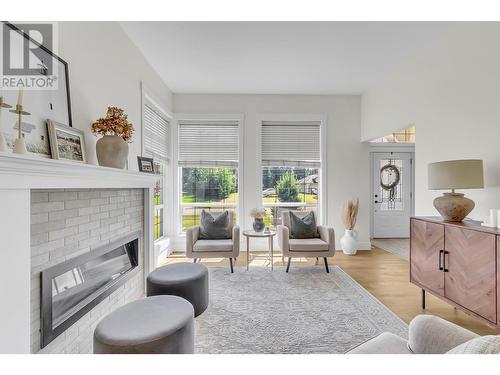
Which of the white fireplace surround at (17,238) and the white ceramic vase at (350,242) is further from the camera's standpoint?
the white ceramic vase at (350,242)

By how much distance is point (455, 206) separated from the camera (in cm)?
229

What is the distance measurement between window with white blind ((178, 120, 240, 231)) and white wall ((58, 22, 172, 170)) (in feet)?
4.95

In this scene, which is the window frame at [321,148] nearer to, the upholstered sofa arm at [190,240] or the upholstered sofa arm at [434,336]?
the upholstered sofa arm at [190,240]

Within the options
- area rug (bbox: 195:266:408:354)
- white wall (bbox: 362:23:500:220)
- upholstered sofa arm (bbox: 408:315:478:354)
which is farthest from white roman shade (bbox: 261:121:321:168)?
upholstered sofa arm (bbox: 408:315:478:354)

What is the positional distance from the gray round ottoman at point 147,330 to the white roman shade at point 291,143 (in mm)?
3405

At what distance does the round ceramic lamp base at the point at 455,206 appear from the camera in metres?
2.27

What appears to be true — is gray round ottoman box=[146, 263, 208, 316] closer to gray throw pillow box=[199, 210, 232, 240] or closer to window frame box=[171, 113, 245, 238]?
gray throw pillow box=[199, 210, 232, 240]

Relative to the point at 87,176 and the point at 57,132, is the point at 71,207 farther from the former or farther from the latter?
the point at 57,132

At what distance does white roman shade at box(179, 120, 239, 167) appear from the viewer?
4.73 m

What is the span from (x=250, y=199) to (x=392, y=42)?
9.89 feet

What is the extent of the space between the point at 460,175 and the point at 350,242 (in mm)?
2562

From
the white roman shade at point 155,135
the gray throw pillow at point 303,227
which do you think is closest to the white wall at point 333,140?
the white roman shade at point 155,135

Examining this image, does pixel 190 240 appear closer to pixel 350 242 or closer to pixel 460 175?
pixel 350 242
